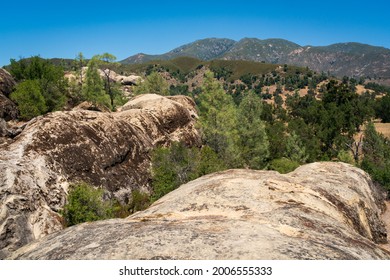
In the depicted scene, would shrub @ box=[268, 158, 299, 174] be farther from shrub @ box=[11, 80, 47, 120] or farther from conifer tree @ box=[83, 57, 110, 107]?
shrub @ box=[11, 80, 47, 120]

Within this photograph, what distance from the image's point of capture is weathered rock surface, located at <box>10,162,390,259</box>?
10.2 meters

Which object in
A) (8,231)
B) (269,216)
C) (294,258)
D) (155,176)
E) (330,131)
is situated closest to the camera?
(294,258)

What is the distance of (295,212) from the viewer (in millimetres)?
15266

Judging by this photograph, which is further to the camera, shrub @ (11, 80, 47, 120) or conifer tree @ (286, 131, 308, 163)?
conifer tree @ (286, 131, 308, 163)

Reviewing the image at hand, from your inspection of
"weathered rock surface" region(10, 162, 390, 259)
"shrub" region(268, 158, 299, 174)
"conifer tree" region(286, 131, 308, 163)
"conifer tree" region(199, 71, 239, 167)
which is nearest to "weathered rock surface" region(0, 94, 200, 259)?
"conifer tree" region(199, 71, 239, 167)

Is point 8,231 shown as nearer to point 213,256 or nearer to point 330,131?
point 213,256

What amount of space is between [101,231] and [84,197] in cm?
1239

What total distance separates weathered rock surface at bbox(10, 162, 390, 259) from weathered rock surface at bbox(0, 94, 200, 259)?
8.66m

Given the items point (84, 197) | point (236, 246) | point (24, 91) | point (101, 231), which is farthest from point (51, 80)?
point (236, 246)

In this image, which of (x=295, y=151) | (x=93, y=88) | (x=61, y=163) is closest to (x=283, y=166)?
(x=295, y=151)

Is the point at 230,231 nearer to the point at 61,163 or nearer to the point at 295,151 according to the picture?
the point at 61,163

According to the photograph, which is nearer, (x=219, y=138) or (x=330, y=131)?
(x=219, y=138)

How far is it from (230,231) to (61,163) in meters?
19.7

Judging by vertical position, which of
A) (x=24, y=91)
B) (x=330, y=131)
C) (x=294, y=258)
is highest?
(x=24, y=91)
